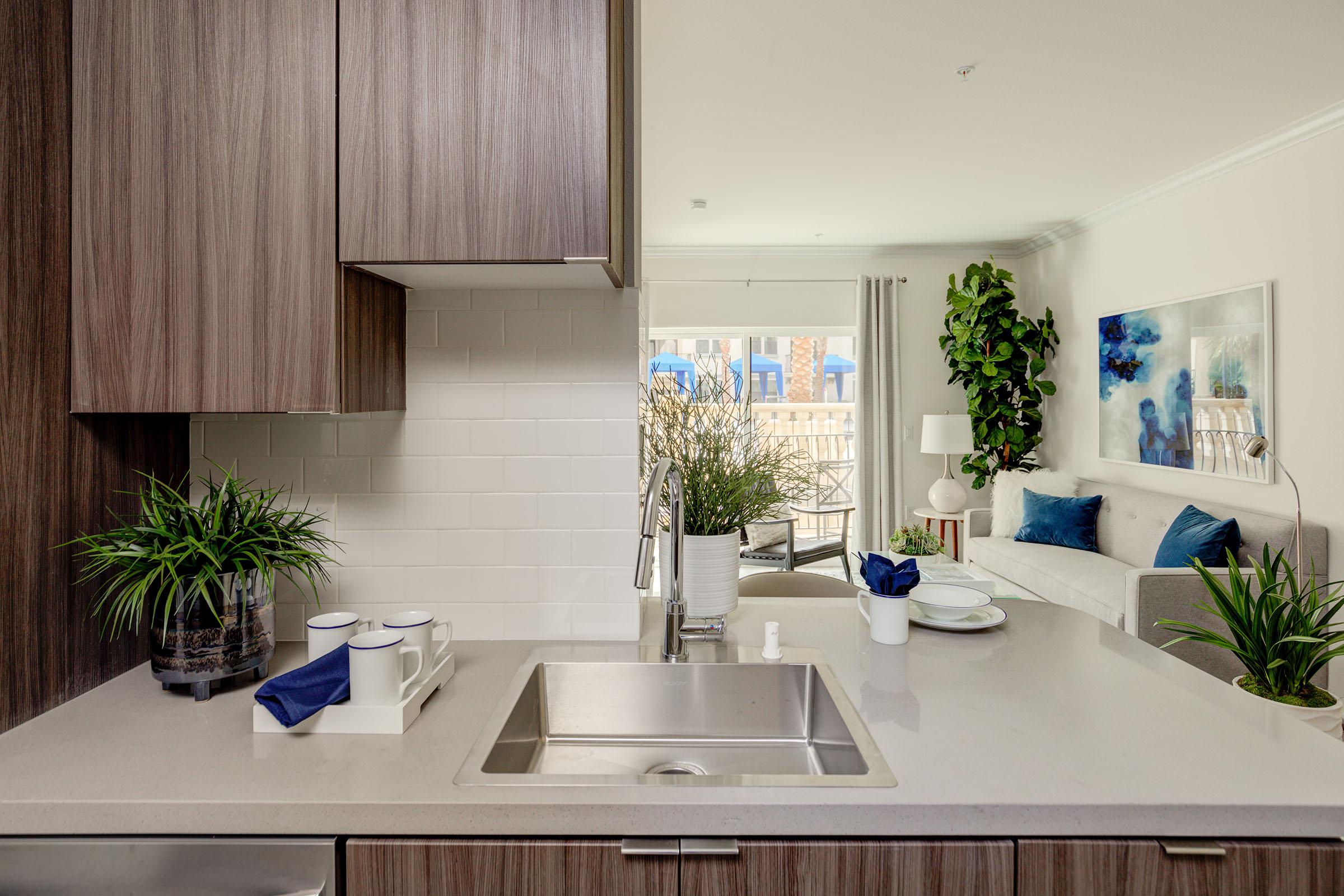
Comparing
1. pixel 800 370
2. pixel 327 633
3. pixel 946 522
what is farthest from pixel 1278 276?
pixel 327 633

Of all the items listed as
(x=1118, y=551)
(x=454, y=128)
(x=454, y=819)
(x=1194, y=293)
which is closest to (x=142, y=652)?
(x=454, y=819)

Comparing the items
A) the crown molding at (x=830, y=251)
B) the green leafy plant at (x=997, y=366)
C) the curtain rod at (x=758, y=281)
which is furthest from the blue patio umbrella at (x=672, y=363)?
the green leafy plant at (x=997, y=366)

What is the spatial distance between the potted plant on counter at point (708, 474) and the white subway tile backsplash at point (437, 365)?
0.36 metres

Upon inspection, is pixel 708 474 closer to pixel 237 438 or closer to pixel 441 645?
pixel 441 645

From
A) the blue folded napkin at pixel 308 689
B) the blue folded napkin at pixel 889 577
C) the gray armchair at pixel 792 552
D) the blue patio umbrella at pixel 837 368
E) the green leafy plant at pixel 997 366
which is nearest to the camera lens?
the blue folded napkin at pixel 308 689

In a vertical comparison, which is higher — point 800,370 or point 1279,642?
point 800,370

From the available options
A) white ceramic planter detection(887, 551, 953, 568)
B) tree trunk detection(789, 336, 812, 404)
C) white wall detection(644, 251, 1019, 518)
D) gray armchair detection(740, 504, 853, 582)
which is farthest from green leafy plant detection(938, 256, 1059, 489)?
gray armchair detection(740, 504, 853, 582)

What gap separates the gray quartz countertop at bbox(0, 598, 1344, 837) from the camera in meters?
0.85

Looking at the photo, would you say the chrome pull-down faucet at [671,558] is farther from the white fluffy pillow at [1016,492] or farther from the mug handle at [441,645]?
the white fluffy pillow at [1016,492]

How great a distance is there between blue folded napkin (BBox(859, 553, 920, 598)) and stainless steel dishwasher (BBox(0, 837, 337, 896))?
0.96 m

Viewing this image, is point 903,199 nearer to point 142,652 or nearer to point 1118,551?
point 1118,551

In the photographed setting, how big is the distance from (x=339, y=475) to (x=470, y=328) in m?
0.39

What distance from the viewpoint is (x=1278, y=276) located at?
3.49m

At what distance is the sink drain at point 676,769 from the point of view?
3.92 ft
